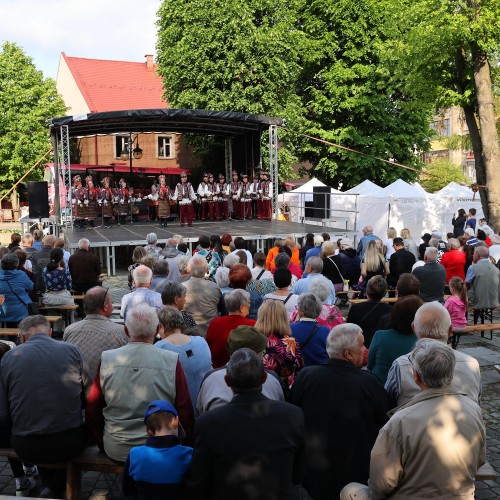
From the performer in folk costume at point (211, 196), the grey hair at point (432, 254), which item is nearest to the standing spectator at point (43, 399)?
the grey hair at point (432, 254)

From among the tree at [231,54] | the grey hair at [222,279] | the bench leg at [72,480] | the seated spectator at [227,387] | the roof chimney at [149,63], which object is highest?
the roof chimney at [149,63]

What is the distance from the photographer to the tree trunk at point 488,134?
15.2m

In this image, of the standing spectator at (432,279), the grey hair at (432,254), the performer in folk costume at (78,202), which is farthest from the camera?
the performer in folk costume at (78,202)

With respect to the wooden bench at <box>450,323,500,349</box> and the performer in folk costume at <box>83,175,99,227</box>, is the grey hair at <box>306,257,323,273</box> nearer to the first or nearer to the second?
the wooden bench at <box>450,323,500,349</box>

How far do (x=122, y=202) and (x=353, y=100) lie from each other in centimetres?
1320

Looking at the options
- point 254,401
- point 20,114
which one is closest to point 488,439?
point 254,401

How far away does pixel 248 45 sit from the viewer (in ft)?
84.7

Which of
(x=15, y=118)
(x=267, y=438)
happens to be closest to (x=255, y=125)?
(x=267, y=438)

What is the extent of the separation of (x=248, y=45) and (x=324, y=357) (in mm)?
23253

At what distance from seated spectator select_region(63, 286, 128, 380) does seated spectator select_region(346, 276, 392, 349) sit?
2143mm

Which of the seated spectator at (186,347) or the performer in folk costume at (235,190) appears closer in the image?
the seated spectator at (186,347)

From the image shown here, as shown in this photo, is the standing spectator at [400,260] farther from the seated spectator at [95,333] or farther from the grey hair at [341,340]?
the grey hair at [341,340]

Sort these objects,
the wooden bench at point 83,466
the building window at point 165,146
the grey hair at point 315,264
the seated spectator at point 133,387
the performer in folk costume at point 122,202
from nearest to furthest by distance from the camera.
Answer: the seated spectator at point 133,387, the wooden bench at point 83,466, the grey hair at point 315,264, the performer in folk costume at point 122,202, the building window at point 165,146

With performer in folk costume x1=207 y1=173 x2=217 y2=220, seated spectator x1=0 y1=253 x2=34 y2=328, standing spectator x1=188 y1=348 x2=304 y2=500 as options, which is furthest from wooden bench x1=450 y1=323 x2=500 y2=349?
performer in folk costume x1=207 y1=173 x2=217 y2=220
